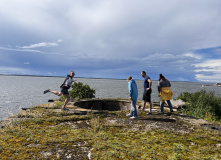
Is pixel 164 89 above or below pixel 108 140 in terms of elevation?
above

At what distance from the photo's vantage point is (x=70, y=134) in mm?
4805

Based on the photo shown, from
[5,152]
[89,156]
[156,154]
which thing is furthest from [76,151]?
[156,154]

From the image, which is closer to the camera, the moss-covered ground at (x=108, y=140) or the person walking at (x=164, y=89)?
the moss-covered ground at (x=108, y=140)

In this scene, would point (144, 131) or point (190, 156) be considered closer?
point (190, 156)

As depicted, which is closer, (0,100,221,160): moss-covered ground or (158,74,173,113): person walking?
(0,100,221,160): moss-covered ground

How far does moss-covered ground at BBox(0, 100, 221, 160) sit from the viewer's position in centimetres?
351

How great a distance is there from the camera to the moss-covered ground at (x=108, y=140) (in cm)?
351

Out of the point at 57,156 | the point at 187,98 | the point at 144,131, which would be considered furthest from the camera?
the point at 187,98

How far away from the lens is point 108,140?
4336 mm

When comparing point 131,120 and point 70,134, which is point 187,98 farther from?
point 70,134

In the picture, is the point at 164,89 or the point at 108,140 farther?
the point at 164,89

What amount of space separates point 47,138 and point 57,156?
4.03 ft

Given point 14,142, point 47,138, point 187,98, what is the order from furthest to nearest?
point 187,98 → point 47,138 → point 14,142

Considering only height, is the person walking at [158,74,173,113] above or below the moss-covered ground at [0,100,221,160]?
above
